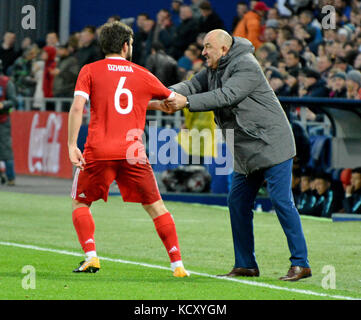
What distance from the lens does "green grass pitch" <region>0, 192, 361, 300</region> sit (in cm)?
764

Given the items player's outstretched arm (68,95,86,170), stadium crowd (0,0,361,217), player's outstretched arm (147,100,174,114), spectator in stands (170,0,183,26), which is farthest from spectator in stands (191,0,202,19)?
player's outstretched arm (68,95,86,170)

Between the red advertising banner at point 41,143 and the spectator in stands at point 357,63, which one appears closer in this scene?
the spectator in stands at point 357,63

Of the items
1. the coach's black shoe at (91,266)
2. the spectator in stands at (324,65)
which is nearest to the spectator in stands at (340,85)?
the spectator in stands at (324,65)

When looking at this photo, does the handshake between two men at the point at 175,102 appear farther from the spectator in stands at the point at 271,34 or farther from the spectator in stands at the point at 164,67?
the spectator in stands at the point at 271,34

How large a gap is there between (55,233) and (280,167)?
436 cm

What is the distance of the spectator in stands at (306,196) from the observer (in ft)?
47.4

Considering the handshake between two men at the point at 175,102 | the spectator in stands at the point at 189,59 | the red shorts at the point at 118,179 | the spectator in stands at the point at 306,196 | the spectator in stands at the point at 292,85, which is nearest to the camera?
the red shorts at the point at 118,179

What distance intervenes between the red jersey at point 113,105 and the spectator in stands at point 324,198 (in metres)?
6.55

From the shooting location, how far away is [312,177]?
14469 mm

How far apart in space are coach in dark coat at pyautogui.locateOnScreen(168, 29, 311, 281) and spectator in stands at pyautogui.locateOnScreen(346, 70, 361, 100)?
7291mm

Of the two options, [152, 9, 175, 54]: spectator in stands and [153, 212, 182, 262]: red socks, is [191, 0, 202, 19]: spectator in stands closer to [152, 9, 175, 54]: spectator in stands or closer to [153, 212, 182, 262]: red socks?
[152, 9, 175, 54]: spectator in stands

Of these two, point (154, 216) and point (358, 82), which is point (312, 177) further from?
point (154, 216)
